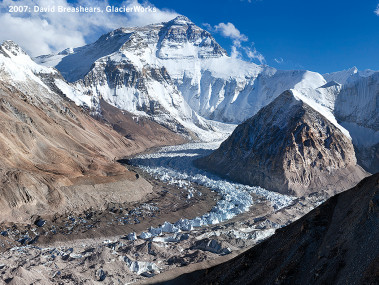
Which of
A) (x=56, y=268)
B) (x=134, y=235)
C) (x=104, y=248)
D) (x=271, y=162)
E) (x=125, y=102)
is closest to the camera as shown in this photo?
(x=56, y=268)

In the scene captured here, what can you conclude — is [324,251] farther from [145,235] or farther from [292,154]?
[292,154]

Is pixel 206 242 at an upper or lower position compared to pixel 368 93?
lower

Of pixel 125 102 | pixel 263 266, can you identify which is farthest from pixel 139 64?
pixel 263 266

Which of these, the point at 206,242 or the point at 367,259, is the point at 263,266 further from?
the point at 206,242

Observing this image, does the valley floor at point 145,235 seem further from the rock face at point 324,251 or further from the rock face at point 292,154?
the rock face at point 324,251

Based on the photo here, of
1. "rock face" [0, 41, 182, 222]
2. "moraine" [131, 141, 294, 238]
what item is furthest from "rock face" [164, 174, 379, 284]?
"rock face" [0, 41, 182, 222]

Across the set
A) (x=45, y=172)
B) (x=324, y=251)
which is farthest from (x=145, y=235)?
(x=324, y=251)
